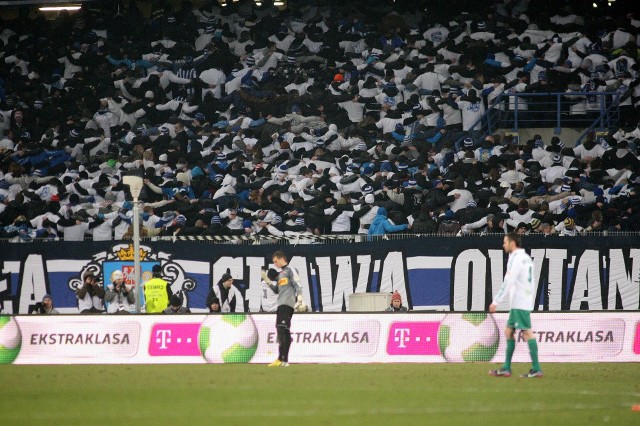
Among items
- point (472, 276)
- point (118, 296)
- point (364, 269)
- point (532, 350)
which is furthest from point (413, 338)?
point (118, 296)

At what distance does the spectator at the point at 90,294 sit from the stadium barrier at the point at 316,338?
13.6 ft

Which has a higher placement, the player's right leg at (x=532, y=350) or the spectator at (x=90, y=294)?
the player's right leg at (x=532, y=350)

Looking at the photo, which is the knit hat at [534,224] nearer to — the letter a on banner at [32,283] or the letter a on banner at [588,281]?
the letter a on banner at [588,281]

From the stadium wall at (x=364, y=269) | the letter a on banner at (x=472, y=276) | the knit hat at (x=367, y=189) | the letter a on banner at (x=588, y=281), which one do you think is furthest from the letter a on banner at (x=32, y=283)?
the letter a on banner at (x=588, y=281)

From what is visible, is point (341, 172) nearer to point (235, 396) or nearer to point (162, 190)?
point (162, 190)

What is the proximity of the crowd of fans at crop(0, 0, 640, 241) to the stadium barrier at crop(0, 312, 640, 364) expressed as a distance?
4.81 metres

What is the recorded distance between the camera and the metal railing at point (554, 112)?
27.4m

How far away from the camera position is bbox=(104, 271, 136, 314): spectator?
22266 mm

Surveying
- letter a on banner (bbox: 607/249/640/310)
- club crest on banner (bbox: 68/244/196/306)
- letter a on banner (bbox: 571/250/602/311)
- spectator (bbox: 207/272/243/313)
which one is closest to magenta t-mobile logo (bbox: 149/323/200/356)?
spectator (bbox: 207/272/243/313)

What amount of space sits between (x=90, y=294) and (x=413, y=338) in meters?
7.72

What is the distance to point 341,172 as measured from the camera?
86.3 ft

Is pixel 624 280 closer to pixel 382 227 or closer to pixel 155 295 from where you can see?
pixel 382 227

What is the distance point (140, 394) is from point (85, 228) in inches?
499

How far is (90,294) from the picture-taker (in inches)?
902
